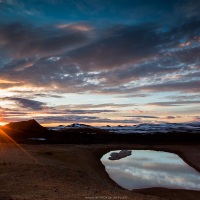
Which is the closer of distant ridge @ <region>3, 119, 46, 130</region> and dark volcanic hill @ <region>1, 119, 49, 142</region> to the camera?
dark volcanic hill @ <region>1, 119, 49, 142</region>

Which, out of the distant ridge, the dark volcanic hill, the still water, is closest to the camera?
the still water

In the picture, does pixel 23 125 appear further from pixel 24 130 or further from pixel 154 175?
pixel 154 175

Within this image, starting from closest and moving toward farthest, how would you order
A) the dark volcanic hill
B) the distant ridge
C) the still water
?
the still water < the dark volcanic hill < the distant ridge

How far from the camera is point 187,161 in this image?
40469 mm

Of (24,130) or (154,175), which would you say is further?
(24,130)

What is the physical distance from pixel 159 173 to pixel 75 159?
35.1 feet

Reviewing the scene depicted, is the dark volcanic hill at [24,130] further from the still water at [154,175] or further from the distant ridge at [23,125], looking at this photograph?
the still water at [154,175]

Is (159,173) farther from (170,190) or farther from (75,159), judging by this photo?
(75,159)

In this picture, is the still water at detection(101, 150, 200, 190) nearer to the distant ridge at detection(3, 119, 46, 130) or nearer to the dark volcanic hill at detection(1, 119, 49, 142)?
the dark volcanic hill at detection(1, 119, 49, 142)

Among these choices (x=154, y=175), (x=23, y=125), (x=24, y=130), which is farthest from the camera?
(x=23, y=125)

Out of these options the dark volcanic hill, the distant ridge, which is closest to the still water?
the dark volcanic hill

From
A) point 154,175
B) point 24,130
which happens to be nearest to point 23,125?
point 24,130

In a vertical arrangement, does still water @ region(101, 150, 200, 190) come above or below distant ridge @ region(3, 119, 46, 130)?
below

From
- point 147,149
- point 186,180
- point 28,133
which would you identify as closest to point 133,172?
point 186,180
